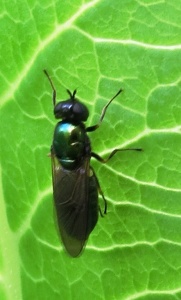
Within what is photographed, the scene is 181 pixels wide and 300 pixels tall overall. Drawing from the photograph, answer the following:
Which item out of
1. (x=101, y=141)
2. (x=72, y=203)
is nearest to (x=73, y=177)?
(x=72, y=203)

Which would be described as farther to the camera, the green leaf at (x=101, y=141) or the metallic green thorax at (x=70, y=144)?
the metallic green thorax at (x=70, y=144)

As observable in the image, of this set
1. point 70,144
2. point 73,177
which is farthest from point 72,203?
point 70,144

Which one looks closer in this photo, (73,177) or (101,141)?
(101,141)

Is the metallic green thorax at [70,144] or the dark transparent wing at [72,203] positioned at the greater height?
the metallic green thorax at [70,144]

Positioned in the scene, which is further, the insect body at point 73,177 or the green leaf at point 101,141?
the insect body at point 73,177

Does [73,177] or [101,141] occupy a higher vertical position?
[101,141]

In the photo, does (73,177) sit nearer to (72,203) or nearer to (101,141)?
(72,203)
